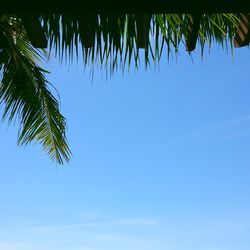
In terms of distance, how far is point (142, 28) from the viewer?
1.70 meters

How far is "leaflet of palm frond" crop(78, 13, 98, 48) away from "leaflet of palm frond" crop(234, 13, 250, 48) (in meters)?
0.63

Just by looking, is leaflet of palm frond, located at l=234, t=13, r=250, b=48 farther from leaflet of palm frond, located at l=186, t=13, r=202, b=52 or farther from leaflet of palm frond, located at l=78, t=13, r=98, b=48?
leaflet of palm frond, located at l=78, t=13, r=98, b=48

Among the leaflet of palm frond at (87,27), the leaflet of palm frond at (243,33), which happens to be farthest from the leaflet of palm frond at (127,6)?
the leaflet of palm frond at (243,33)

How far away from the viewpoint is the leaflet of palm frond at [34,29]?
5.27 feet

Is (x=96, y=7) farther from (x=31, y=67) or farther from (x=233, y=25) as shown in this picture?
(x=31, y=67)

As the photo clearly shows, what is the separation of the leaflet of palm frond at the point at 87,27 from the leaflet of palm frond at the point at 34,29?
167 millimetres

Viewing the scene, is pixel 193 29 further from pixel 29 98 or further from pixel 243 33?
pixel 29 98

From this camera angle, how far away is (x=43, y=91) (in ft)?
17.5

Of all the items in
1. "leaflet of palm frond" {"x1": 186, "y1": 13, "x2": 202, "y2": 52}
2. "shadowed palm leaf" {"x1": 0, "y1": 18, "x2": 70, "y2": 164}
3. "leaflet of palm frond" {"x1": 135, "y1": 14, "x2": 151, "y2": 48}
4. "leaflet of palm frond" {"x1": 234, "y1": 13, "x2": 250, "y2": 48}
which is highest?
"shadowed palm leaf" {"x1": 0, "y1": 18, "x2": 70, "y2": 164}

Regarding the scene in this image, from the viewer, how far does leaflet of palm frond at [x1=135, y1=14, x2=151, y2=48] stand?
1.64 meters

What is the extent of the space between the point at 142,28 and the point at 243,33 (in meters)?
0.47

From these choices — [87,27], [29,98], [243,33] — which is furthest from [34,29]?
[29,98]

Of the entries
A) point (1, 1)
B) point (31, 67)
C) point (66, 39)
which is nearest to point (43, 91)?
point (31, 67)

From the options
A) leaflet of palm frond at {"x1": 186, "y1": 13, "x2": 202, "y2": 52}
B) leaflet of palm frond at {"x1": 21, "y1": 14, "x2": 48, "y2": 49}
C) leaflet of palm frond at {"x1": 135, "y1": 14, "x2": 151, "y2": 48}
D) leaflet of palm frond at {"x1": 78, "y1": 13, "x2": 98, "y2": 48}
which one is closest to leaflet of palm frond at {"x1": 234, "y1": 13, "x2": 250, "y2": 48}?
leaflet of palm frond at {"x1": 186, "y1": 13, "x2": 202, "y2": 52}
